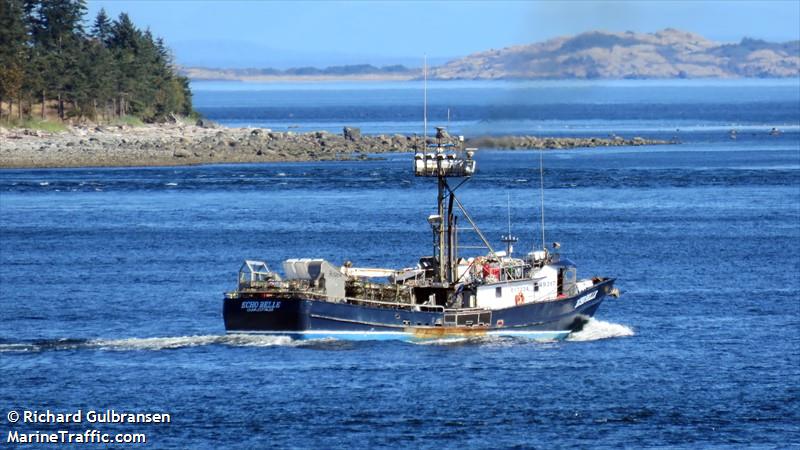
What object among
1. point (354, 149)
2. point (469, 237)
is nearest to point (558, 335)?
point (469, 237)

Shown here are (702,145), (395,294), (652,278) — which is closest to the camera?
Result: (395,294)

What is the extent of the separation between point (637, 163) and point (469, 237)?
213 feet

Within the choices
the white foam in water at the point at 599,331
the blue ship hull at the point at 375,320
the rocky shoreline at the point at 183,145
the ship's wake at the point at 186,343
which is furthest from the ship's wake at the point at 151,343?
the rocky shoreline at the point at 183,145

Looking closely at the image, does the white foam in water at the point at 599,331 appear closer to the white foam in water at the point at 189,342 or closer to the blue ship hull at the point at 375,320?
the blue ship hull at the point at 375,320

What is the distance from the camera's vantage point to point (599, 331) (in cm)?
6069

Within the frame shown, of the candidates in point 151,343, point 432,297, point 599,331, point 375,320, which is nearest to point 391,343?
point 375,320

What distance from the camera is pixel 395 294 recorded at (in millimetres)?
57750

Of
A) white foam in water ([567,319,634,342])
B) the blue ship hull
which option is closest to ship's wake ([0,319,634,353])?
the blue ship hull

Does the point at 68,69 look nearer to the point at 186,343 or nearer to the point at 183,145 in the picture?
the point at 183,145

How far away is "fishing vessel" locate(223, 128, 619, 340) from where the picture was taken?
5594 centimetres

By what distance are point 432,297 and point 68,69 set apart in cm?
11991

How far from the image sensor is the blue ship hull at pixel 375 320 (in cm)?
5575

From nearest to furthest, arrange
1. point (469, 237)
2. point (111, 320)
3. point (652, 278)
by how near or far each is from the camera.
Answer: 1. point (111, 320)
2. point (652, 278)
3. point (469, 237)

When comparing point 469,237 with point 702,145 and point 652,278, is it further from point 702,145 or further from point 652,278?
point 702,145
